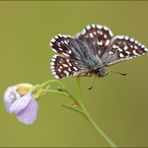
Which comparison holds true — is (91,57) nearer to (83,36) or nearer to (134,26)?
(83,36)

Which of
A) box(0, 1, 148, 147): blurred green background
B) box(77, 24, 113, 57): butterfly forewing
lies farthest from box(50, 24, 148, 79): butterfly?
box(0, 1, 148, 147): blurred green background

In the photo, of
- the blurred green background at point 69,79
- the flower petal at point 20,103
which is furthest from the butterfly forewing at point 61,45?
the blurred green background at point 69,79

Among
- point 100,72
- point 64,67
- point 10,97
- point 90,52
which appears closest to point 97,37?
point 90,52

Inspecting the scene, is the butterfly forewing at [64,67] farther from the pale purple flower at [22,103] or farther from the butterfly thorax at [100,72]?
the pale purple flower at [22,103]

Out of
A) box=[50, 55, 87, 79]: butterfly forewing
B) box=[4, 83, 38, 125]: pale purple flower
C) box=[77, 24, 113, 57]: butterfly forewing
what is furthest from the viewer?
box=[77, 24, 113, 57]: butterfly forewing

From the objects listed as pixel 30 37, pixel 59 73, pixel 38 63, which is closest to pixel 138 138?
pixel 38 63

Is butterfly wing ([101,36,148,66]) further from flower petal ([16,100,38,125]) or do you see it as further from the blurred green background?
the blurred green background

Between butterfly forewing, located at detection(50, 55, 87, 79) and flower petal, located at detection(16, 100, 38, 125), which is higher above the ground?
butterfly forewing, located at detection(50, 55, 87, 79)
